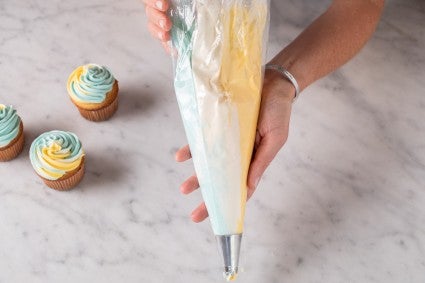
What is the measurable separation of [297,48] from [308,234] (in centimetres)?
36

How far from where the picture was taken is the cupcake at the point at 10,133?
A: 1180 millimetres

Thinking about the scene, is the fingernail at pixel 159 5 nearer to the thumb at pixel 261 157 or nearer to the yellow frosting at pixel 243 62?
the yellow frosting at pixel 243 62

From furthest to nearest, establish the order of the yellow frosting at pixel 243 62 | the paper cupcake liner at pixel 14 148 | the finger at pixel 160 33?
the paper cupcake liner at pixel 14 148
the finger at pixel 160 33
the yellow frosting at pixel 243 62

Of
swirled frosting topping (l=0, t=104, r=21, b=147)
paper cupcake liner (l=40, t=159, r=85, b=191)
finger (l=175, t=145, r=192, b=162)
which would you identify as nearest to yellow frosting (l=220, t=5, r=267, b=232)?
finger (l=175, t=145, r=192, b=162)

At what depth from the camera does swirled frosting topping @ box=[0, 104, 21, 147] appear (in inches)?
46.3

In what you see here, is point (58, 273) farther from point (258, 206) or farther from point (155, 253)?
point (258, 206)

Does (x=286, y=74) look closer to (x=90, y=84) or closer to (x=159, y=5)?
(x=159, y=5)

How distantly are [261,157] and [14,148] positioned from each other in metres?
0.49

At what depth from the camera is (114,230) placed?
1.15 metres

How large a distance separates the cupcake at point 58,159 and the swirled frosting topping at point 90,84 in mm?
91

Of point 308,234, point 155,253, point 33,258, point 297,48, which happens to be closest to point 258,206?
point 308,234

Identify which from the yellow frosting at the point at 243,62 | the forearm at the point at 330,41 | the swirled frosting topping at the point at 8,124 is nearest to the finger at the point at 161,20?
the yellow frosting at the point at 243,62

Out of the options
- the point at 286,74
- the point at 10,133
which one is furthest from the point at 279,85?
the point at 10,133

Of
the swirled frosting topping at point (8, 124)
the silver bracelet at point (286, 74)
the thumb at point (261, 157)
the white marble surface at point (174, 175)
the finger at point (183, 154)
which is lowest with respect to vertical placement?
the white marble surface at point (174, 175)
